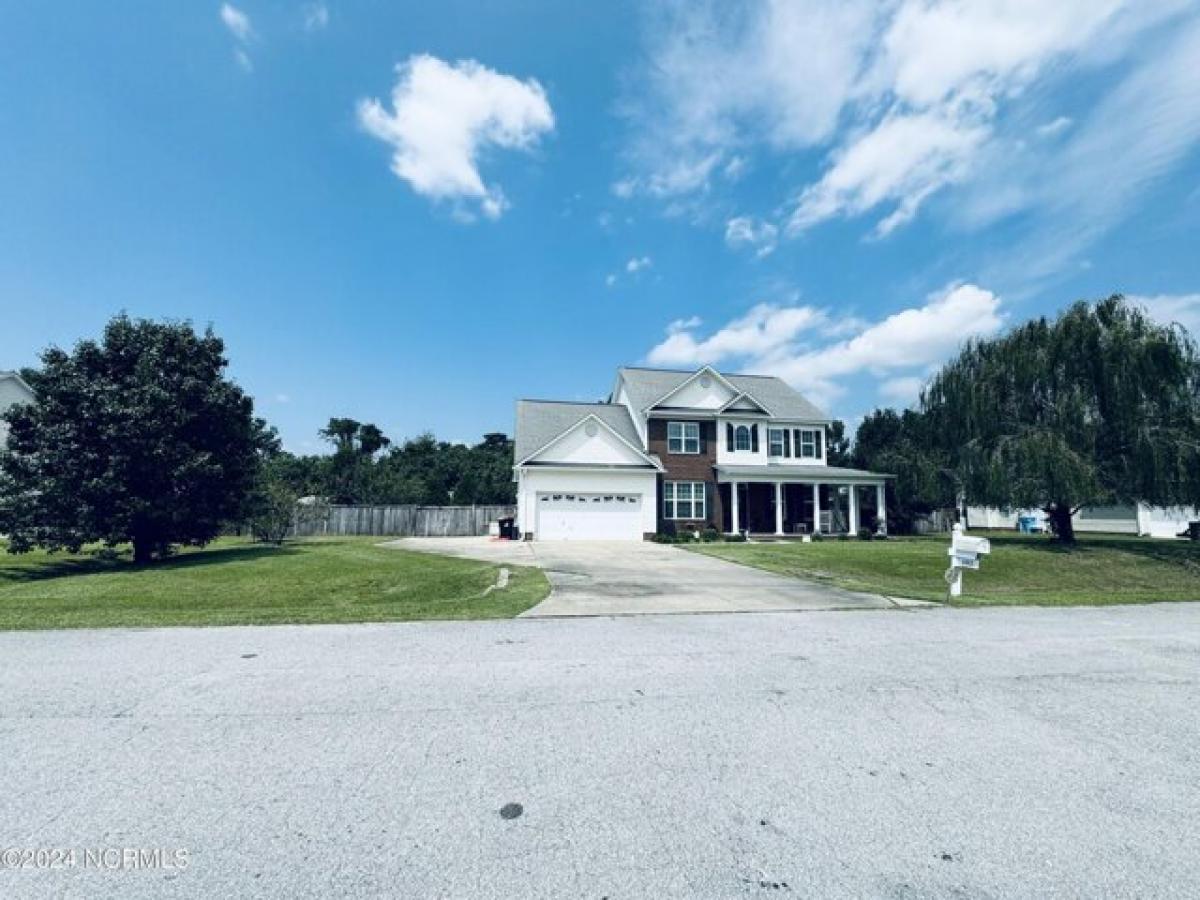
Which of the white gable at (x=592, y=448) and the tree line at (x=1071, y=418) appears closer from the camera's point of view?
the tree line at (x=1071, y=418)

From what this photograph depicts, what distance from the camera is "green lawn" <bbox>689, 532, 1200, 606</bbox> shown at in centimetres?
1168

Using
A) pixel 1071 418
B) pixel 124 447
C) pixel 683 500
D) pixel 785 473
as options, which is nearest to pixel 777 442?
pixel 785 473

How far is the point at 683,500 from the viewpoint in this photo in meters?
27.5

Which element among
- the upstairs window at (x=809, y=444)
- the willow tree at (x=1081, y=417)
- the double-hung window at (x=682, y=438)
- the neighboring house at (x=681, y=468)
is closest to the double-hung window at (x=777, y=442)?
the neighboring house at (x=681, y=468)

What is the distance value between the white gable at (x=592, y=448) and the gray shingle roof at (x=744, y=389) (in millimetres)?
2998

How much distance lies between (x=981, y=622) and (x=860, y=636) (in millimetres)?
2455

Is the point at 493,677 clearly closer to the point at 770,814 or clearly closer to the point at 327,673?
the point at 327,673

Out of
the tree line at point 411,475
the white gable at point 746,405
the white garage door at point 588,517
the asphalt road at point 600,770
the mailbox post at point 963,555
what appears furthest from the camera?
the tree line at point 411,475

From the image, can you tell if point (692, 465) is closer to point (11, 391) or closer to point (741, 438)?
point (741, 438)

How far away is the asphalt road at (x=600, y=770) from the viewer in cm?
267

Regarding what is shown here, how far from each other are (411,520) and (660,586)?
72.4 ft

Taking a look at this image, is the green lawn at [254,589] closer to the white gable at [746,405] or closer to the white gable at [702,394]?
the white gable at [702,394]

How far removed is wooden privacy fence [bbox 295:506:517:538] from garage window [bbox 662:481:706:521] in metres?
8.40

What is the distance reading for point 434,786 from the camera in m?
3.41
